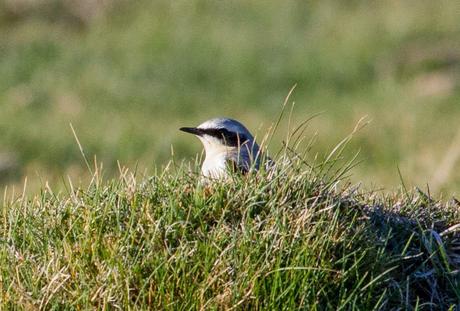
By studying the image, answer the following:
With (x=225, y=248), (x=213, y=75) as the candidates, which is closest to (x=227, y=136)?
(x=225, y=248)

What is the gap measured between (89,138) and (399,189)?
34.8 ft

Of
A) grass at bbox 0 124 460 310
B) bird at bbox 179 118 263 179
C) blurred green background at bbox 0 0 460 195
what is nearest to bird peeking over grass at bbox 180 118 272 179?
bird at bbox 179 118 263 179

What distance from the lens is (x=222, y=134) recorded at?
25.3ft

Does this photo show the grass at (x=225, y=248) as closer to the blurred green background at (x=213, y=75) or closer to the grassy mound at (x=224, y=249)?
the grassy mound at (x=224, y=249)

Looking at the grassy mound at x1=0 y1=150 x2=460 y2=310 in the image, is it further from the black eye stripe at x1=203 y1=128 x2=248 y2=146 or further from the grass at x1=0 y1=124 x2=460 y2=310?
the black eye stripe at x1=203 y1=128 x2=248 y2=146

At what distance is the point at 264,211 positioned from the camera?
596 cm

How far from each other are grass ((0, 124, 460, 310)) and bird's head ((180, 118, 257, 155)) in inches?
50.8

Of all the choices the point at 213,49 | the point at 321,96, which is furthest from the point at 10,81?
the point at 321,96

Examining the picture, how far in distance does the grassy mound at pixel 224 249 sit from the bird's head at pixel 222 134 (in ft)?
4.44

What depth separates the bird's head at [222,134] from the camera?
7.68 meters

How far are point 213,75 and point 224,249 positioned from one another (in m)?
16.0

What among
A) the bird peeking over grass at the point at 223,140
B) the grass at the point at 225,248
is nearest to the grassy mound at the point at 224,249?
the grass at the point at 225,248

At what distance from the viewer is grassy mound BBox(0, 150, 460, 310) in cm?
556

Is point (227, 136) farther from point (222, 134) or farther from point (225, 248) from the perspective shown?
point (225, 248)
